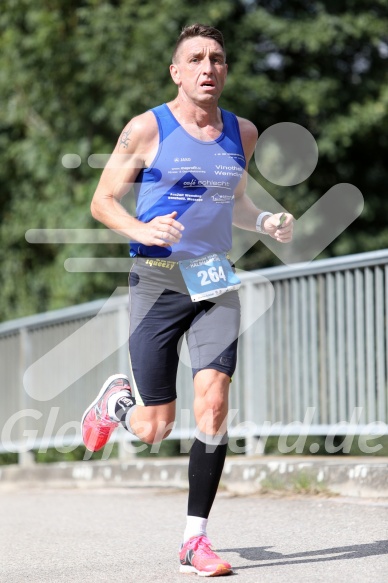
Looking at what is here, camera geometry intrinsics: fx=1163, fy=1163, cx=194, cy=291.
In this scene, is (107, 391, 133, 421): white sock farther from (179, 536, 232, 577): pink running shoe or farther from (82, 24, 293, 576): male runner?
(179, 536, 232, 577): pink running shoe

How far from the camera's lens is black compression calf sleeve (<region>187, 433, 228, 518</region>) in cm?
491

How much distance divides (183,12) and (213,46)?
417 inches

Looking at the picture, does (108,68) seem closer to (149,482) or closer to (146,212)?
(149,482)

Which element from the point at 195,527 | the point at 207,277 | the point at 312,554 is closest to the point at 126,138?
the point at 207,277

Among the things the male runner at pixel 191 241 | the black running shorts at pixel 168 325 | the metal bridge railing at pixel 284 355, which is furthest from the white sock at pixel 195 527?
the metal bridge railing at pixel 284 355

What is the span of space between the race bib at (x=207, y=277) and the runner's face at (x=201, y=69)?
694 mm

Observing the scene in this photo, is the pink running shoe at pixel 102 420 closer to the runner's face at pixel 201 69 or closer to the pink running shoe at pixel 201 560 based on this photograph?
the pink running shoe at pixel 201 560

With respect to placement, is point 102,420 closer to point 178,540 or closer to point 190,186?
point 178,540

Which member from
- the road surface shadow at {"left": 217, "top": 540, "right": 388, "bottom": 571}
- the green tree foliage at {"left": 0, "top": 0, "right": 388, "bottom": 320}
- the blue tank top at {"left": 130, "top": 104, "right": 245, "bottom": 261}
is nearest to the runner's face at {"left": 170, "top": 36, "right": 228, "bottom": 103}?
the blue tank top at {"left": 130, "top": 104, "right": 245, "bottom": 261}

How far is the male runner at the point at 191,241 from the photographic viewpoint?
494 centimetres

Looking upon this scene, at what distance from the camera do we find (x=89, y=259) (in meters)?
15.6

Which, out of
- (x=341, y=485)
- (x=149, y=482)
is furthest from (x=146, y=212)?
(x=149, y=482)

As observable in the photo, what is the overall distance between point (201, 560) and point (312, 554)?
2.00ft

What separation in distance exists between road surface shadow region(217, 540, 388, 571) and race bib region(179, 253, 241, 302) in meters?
1.15
